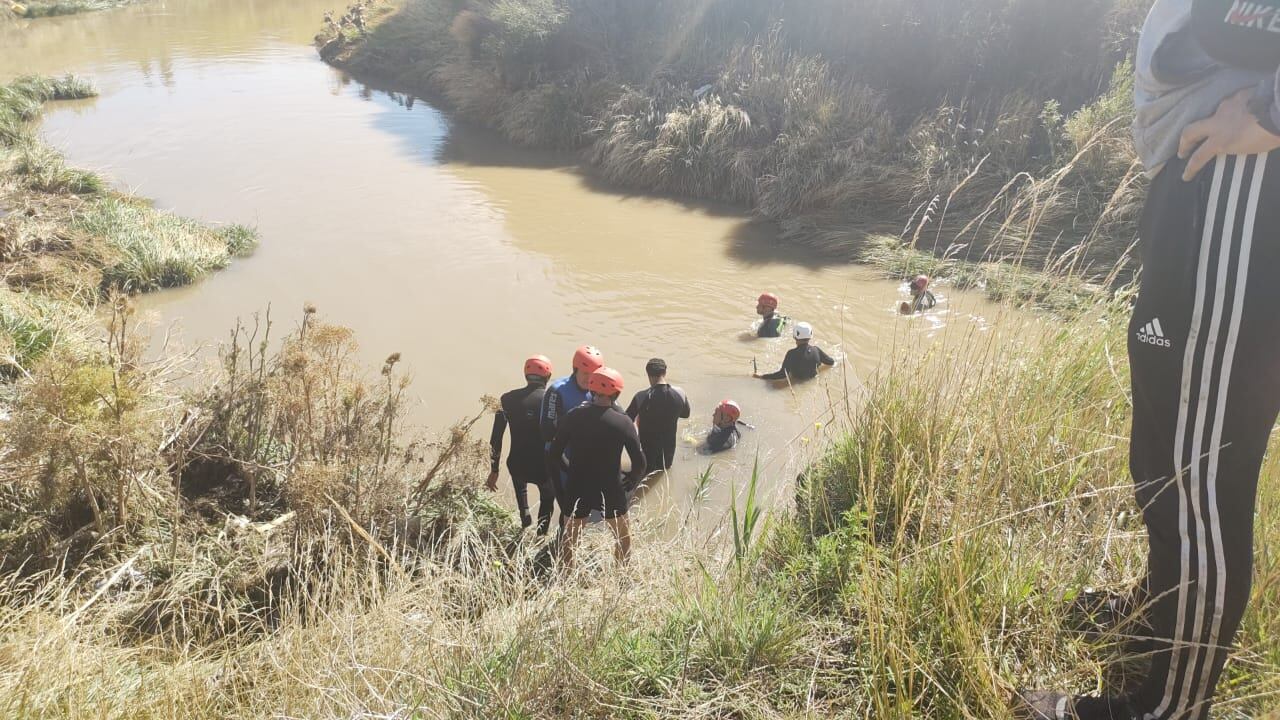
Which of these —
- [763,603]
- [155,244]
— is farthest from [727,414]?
[155,244]

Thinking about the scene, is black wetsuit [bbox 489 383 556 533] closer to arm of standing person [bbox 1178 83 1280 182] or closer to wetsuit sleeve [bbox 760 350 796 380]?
wetsuit sleeve [bbox 760 350 796 380]

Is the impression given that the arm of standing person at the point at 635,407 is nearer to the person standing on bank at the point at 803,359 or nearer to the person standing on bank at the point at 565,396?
the person standing on bank at the point at 565,396

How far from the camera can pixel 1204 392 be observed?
164cm

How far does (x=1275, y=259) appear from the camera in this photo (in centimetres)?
157

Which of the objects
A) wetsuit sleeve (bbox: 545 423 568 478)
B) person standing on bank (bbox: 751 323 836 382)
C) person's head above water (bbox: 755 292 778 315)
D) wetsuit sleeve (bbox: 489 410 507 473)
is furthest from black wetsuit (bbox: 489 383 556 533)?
person's head above water (bbox: 755 292 778 315)

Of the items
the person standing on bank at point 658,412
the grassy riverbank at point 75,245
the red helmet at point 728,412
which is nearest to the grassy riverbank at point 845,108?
the red helmet at point 728,412

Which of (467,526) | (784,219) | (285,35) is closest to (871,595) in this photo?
(467,526)

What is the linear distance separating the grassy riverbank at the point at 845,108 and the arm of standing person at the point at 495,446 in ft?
17.4

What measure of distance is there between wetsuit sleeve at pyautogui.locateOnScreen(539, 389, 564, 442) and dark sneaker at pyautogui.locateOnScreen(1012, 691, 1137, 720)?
3673 mm

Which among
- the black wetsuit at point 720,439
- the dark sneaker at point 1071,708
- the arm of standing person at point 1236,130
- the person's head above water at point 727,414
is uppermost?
the arm of standing person at point 1236,130

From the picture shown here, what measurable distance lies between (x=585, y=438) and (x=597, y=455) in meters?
0.13

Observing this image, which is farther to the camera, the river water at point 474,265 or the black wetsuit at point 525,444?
the river water at point 474,265

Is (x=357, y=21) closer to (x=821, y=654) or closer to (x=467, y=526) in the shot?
(x=467, y=526)

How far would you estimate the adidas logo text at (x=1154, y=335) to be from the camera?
1698 mm
